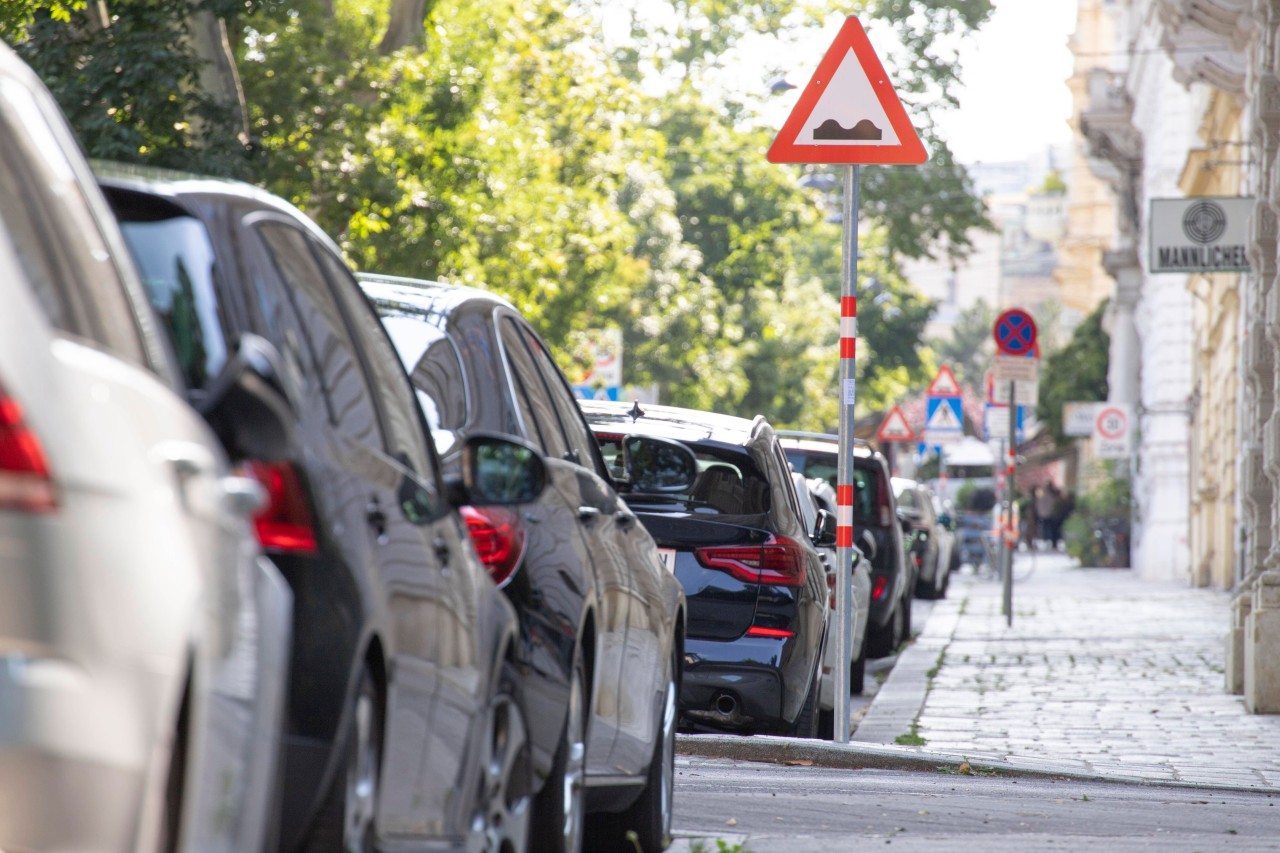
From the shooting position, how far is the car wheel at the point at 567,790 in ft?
18.1

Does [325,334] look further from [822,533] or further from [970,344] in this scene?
[970,344]

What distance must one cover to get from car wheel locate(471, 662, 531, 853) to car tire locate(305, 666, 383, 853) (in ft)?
2.36

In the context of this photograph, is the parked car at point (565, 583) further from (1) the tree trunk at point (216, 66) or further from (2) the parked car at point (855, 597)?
(1) the tree trunk at point (216, 66)

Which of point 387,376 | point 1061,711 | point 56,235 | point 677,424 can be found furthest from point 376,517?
point 1061,711

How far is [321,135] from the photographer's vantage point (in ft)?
70.4

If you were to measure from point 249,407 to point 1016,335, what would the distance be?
22.6m

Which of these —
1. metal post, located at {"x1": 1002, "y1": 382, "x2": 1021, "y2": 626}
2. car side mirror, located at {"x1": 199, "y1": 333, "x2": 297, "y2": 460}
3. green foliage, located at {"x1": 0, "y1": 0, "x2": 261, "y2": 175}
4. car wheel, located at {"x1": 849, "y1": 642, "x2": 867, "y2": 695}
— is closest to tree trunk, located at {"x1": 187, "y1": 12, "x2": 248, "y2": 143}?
green foliage, located at {"x1": 0, "y1": 0, "x2": 261, "y2": 175}

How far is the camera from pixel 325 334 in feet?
13.7

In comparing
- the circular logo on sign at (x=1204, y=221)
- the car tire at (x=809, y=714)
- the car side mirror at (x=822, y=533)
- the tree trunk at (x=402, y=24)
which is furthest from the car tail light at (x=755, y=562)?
the tree trunk at (x=402, y=24)

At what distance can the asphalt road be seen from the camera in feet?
24.5

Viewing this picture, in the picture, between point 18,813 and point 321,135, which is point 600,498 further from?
point 321,135

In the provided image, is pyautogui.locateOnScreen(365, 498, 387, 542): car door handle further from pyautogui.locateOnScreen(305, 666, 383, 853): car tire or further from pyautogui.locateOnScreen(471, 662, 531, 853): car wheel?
pyautogui.locateOnScreen(471, 662, 531, 853): car wheel

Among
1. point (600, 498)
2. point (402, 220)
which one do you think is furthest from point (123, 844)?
point (402, 220)

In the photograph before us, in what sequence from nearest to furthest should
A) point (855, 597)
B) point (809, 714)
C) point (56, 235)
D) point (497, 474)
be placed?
1. point (56, 235)
2. point (497, 474)
3. point (809, 714)
4. point (855, 597)
